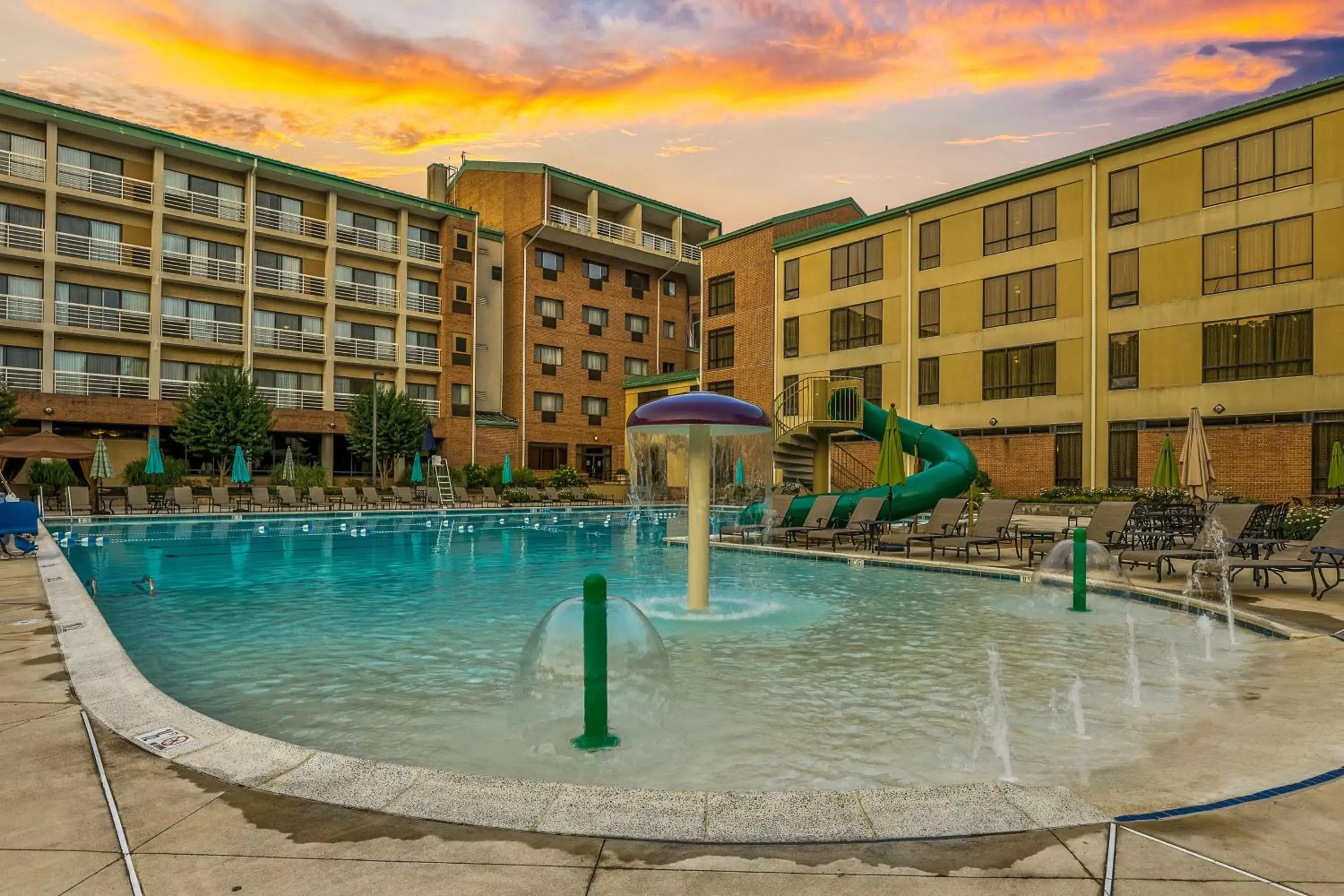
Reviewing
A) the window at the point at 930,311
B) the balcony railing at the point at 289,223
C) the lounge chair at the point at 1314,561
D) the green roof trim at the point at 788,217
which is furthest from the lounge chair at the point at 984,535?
the balcony railing at the point at 289,223

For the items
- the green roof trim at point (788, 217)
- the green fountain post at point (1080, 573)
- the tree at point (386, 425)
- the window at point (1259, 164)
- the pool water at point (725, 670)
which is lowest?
the pool water at point (725, 670)

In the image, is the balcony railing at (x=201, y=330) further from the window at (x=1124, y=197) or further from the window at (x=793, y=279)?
the window at (x=1124, y=197)

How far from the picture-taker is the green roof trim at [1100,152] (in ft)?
82.8

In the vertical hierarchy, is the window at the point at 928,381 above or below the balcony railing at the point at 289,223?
below

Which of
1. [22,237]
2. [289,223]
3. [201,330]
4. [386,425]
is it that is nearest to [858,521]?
[386,425]

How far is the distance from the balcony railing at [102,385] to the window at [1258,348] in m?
43.3

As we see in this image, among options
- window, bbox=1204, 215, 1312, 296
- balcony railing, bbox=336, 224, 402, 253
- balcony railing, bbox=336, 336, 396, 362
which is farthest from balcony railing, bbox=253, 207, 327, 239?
window, bbox=1204, 215, 1312, 296

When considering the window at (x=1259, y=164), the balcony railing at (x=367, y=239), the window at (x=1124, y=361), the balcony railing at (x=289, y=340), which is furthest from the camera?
the balcony railing at (x=367, y=239)

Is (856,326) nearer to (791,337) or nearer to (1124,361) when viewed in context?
(791,337)

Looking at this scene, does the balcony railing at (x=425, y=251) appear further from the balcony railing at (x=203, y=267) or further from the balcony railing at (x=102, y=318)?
the balcony railing at (x=102, y=318)

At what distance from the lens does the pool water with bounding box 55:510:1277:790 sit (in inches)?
198

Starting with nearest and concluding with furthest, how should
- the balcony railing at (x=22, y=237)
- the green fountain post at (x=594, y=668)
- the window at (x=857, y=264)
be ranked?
the green fountain post at (x=594, y=668), the balcony railing at (x=22, y=237), the window at (x=857, y=264)

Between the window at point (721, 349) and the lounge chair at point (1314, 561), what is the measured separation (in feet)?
108

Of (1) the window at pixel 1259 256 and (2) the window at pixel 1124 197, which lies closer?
(1) the window at pixel 1259 256
